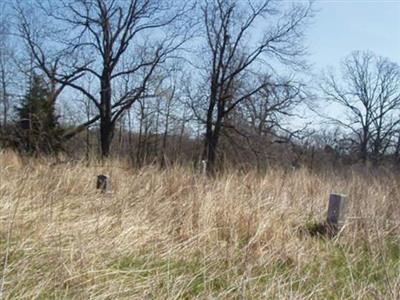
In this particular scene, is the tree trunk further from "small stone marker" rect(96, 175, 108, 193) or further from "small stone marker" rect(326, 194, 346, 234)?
"small stone marker" rect(326, 194, 346, 234)

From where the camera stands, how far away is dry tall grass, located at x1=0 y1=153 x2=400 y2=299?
2.71 metres

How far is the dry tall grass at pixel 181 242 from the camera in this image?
2.71 metres

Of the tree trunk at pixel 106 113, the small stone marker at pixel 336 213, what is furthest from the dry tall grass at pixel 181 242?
the tree trunk at pixel 106 113

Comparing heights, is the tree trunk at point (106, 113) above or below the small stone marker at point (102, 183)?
above

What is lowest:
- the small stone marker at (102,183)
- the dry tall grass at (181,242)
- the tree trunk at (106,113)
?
the dry tall grass at (181,242)

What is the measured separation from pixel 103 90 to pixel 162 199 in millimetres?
18762

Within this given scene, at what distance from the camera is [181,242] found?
3.78 meters

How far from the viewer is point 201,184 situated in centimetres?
559

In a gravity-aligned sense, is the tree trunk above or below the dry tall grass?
above

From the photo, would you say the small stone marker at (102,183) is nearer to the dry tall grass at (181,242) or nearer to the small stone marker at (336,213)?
the dry tall grass at (181,242)

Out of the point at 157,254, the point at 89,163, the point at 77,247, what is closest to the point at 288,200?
the point at 157,254

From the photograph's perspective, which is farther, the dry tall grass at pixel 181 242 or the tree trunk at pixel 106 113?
the tree trunk at pixel 106 113

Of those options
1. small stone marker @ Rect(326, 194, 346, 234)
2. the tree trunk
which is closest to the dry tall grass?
small stone marker @ Rect(326, 194, 346, 234)

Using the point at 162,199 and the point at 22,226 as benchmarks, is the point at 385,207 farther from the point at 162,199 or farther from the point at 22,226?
the point at 22,226
